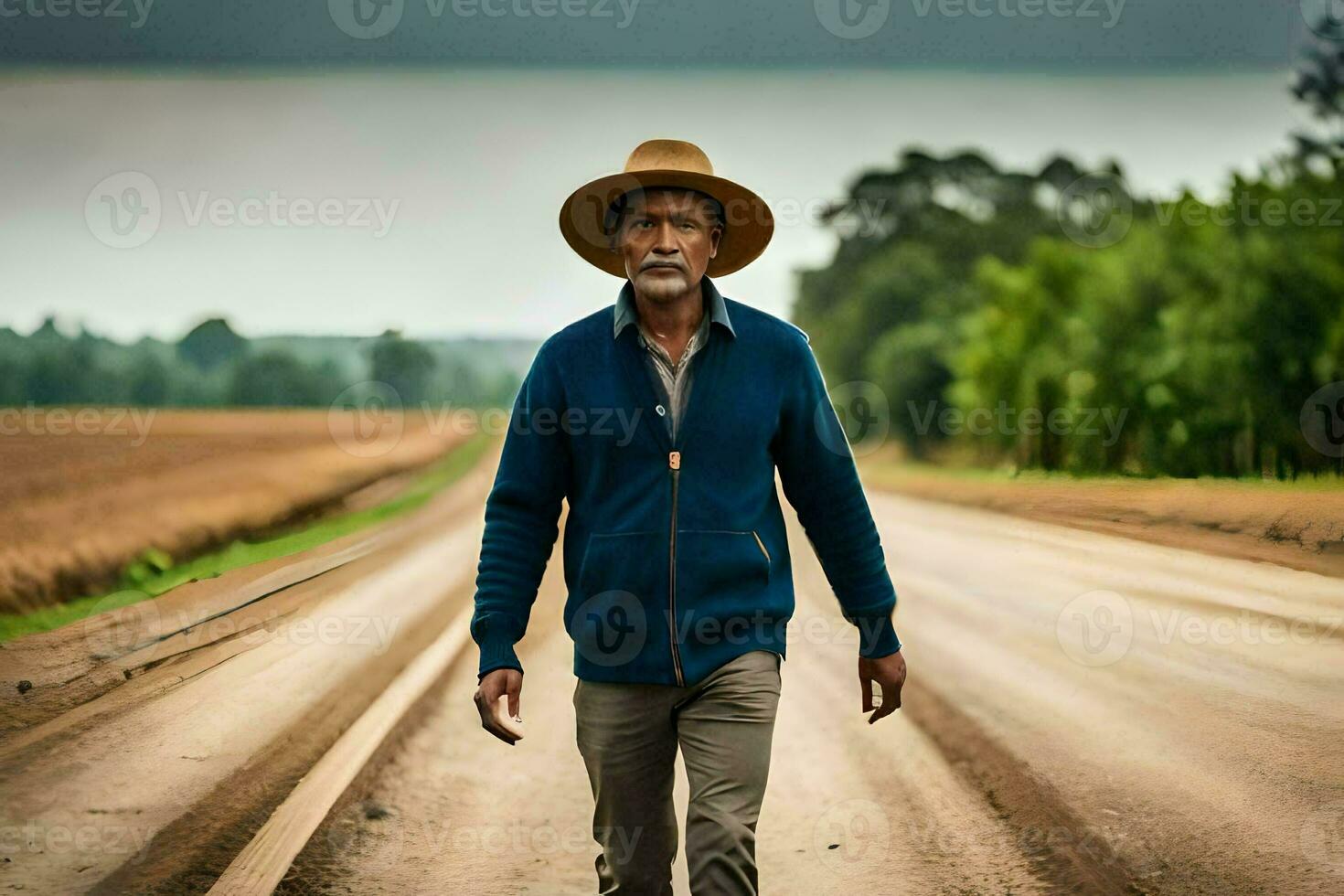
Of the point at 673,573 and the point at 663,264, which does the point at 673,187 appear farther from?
the point at 673,573

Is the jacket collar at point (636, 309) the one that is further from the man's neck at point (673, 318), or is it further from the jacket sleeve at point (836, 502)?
the jacket sleeve at point (836, 502)

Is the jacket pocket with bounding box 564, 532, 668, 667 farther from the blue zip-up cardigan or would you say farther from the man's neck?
the man's neck

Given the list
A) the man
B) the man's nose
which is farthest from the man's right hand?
the man's nose

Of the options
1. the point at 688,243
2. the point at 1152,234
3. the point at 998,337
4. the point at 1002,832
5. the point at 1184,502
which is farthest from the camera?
the point at 998,337

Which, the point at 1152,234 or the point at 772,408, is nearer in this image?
the point at 772,408

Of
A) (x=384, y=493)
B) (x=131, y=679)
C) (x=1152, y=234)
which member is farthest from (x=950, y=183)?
(x=131, y=679)

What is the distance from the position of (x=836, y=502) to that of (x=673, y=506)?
1.66ft

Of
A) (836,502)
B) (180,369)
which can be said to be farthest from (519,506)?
(180,369)

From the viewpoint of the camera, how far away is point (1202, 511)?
55.6 ft

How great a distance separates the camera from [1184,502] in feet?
59.1

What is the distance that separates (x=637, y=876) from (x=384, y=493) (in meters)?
26.2

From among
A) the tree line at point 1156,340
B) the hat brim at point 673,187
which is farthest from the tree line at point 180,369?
the tree line at point 1156,340

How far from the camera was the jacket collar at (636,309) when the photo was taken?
133 inches

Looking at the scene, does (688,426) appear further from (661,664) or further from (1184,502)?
(1184,502)
